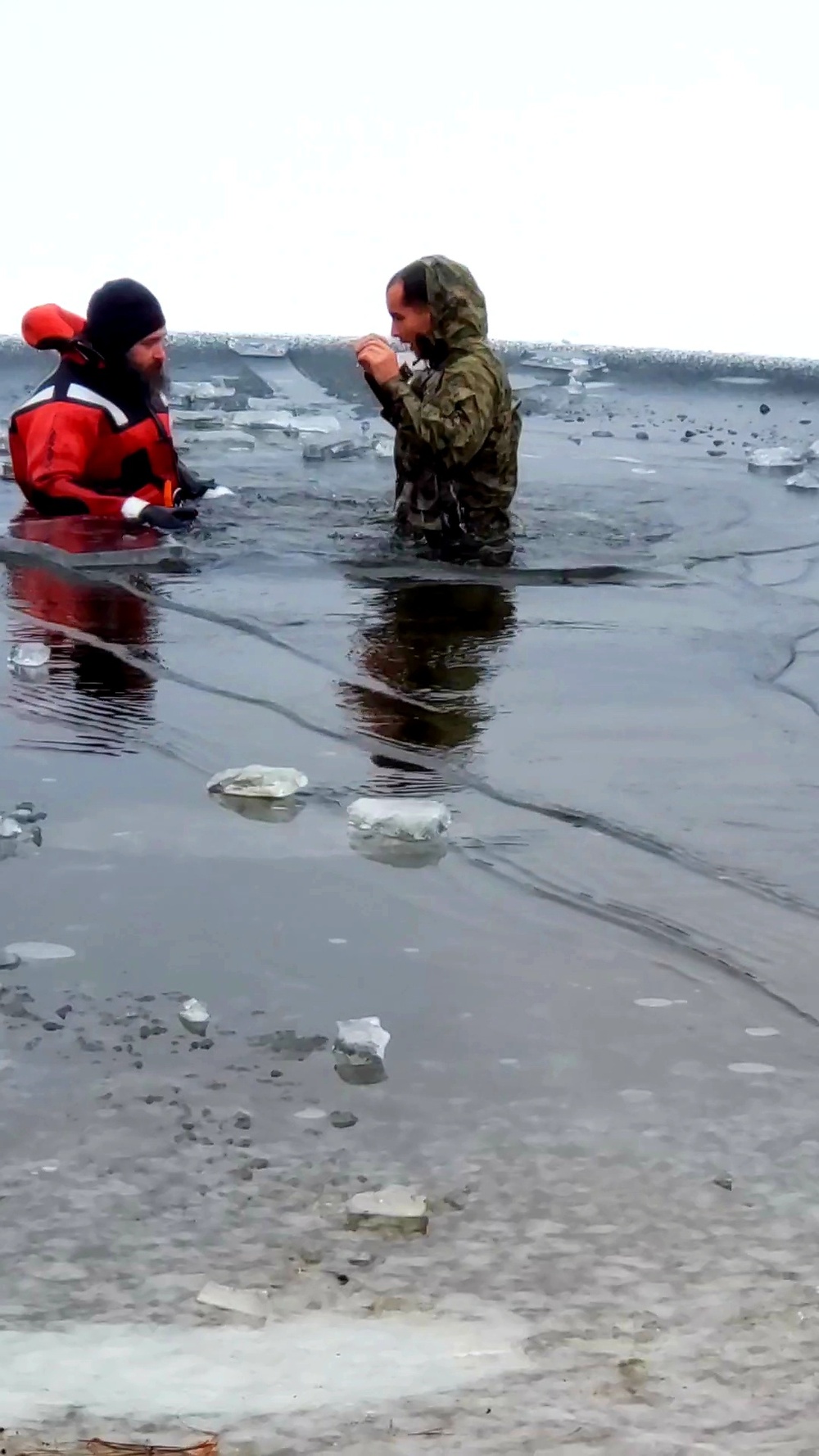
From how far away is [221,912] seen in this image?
9.10 feet

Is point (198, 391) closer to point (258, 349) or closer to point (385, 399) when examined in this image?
point (258, 349)

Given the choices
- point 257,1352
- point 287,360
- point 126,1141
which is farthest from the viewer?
point 287,360

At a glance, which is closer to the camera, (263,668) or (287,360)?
(263,668)

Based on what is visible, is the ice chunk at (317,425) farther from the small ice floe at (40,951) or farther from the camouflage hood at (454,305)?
the small ice floe at (40,951)

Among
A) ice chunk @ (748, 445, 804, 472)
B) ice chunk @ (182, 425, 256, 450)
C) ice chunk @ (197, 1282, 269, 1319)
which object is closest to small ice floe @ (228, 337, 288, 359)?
ice chunk @ (182, 425, 256, 450)

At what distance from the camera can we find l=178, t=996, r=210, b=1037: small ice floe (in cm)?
Result: 233

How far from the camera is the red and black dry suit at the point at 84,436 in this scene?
6668 mm

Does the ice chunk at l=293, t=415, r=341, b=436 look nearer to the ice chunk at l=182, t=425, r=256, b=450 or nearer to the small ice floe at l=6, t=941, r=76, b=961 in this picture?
the ice chunk at l=182, t=425, r=256, b=450

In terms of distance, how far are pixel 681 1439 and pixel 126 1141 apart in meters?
0.79

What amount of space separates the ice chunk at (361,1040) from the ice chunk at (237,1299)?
55 centimetres

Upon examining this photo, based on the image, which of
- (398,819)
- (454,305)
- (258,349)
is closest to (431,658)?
(398,819)

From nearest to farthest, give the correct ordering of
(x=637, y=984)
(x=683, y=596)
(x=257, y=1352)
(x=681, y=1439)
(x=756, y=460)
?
(x=681, y=1439)
(x=257, y=1352)
(x=637, y=984)
(x=683, y=596)
(x=756, y=460)

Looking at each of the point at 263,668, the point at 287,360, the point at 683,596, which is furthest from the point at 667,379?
the point at 263,668

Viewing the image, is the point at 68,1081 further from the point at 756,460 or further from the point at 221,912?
the point at 756,460
